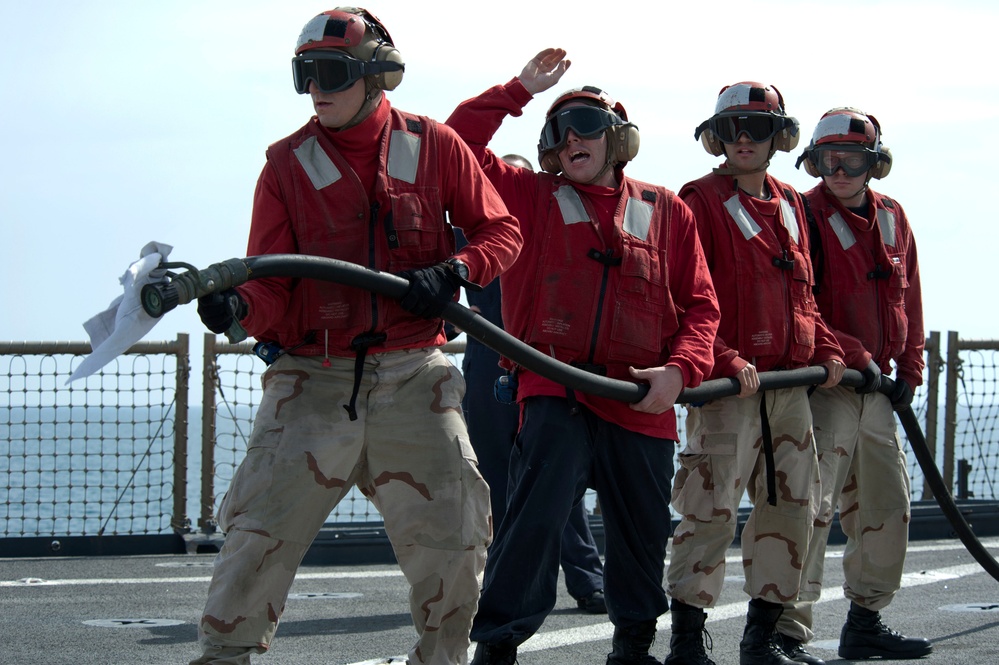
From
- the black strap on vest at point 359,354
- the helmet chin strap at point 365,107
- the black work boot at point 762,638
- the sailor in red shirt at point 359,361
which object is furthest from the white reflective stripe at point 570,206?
the black work boot at point 762,638

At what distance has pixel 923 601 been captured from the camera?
7328mm

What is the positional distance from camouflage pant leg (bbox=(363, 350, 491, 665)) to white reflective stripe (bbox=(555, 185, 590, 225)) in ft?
3.21

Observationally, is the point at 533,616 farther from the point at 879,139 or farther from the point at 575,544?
the point at 879,139

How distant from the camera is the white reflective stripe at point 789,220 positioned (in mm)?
5664

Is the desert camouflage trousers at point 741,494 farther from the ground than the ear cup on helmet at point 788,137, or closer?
closer

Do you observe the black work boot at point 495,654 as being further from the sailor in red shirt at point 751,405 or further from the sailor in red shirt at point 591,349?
the sailor in red shirt at point 751,405

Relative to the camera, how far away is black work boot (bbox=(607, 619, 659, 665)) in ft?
16.1

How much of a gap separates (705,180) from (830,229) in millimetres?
836

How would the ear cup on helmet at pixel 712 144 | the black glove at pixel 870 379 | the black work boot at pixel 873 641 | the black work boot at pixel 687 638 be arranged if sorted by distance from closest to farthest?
the black work boot at pixel 687 638
the ear cup on helmet at pixel 712 144
the black work boot at pixel 873 641
the black glove at pixel 870 379

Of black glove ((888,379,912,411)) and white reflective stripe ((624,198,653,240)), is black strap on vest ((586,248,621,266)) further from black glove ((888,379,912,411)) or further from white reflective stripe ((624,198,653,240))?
black glove ((888,379,912,411))

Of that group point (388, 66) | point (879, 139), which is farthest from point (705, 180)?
point (388, 66)

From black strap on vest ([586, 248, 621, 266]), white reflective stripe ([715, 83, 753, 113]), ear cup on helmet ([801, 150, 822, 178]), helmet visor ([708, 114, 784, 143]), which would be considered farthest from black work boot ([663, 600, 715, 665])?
ear cup on helmet ([801, 150, 822, 178])

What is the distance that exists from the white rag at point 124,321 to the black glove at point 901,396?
3.76 m

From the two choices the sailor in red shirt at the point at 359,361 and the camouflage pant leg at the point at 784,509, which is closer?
the sailor in red shirt at the point at 359,361
